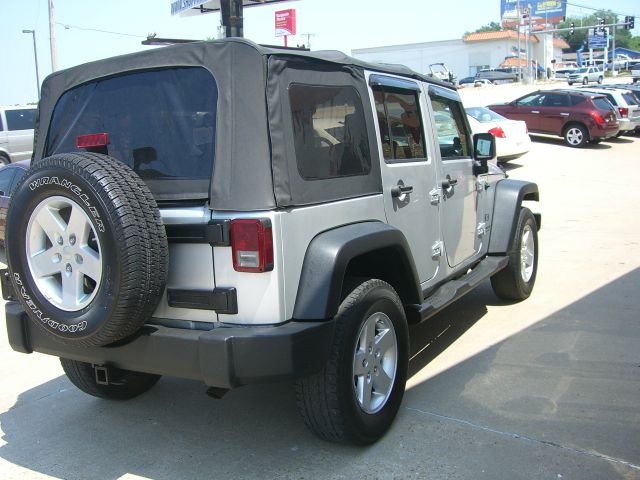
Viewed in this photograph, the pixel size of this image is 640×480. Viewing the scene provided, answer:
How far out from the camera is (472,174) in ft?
17.1

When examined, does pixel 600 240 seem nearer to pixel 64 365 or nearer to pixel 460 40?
pixel 64 365

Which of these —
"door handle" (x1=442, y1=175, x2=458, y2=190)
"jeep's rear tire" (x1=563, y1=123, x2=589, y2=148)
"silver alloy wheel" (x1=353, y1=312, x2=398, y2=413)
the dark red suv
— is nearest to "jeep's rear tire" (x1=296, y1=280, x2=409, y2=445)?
"silver alloy wheel" (x1=353, y1=312, x2=398, y2=413)

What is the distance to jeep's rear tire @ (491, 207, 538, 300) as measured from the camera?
580cm

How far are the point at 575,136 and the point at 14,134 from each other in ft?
52.0

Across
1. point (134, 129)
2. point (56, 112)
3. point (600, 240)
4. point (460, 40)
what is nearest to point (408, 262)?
point (134, 129)

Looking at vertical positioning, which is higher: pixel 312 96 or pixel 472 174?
pixel 312 96

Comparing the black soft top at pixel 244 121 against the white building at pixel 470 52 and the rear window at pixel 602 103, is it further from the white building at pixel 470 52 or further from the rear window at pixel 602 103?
the white building at pixel 470 52

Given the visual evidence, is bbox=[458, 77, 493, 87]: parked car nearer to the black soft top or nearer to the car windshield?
the car windshield

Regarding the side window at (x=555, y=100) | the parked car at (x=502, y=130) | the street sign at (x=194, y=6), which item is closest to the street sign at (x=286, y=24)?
the street sign at (x=194, y=6)

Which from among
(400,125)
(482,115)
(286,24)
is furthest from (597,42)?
(400,125)

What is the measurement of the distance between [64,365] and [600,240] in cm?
726

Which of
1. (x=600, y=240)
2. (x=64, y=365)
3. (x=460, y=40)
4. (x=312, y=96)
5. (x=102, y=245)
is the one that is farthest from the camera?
(x=460, y=40)

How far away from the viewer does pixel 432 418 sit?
3775 mm

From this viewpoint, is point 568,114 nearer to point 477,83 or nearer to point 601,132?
point 601,132
